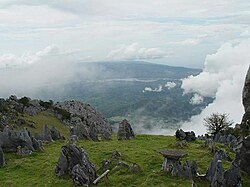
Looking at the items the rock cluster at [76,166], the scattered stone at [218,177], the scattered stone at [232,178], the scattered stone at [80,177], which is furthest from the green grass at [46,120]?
the scattered stone at [232,178]

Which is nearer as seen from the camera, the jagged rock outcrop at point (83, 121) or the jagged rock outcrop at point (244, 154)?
the jagged rock outcrop at point (244, 154)

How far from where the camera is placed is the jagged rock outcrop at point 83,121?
236 ft

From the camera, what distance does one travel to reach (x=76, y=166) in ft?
126

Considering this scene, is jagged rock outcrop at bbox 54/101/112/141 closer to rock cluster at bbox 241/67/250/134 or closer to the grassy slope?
the grassy slope

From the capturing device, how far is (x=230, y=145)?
61.7 meters

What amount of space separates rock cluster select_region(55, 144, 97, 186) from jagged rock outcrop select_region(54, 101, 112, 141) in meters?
29.3

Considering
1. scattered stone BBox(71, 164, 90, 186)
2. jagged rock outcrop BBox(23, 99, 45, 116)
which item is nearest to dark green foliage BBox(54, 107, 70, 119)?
jagged rock outcrop BBox(23, 99, 45, 116)

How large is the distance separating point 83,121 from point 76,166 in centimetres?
10596

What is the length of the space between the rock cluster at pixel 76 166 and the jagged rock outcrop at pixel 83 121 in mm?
29268

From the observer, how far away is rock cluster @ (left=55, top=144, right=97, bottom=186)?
37.5 metres

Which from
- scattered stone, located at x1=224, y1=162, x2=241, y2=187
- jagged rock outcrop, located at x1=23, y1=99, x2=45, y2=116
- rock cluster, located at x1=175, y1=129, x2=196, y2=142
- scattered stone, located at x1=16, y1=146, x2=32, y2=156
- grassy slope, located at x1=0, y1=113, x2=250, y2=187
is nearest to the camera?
scattered stone, located at x1=224, y1=162, x2=241, y2=187

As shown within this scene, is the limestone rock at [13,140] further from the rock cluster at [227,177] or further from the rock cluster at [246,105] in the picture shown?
the rock cluster at [246,105]

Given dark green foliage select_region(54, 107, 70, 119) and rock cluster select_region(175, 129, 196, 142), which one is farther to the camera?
dark green foliage select_region(54, 107, 70, 119)

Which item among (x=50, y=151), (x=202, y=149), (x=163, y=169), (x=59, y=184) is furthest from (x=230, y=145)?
(x=59, y=184)
